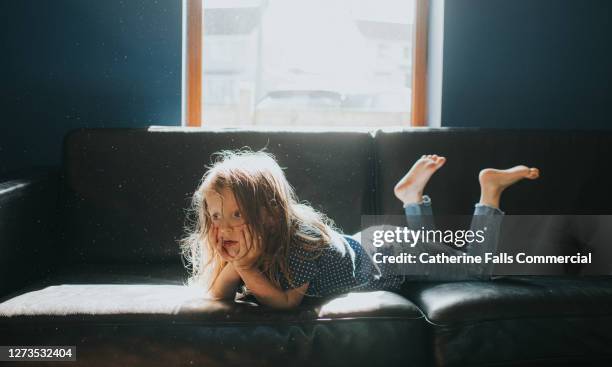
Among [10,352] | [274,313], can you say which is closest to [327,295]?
[274,313]

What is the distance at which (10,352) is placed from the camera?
4.42 ft

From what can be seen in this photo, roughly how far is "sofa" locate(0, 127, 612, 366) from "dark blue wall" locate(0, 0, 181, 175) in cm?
46

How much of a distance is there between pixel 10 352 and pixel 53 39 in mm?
1533

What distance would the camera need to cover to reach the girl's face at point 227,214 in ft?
4.59

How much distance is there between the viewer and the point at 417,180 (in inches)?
74.4

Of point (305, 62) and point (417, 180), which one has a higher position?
point (305, 62)

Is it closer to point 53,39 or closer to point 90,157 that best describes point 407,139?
point 90,157

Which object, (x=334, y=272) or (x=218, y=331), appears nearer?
(x=218, y=331)

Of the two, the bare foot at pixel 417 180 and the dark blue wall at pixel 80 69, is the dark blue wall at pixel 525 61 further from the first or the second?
the dark blue wall at pixel 80 69

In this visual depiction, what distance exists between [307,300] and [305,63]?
145 centimetres

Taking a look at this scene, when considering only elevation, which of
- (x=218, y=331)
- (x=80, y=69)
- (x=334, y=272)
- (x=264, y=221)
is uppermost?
(x=80, y=69)

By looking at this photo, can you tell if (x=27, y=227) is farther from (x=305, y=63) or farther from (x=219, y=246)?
(x=305, y=63)

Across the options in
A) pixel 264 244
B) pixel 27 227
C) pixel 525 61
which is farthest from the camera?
pixel 525 61

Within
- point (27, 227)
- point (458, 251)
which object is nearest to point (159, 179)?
point (27, 227)
